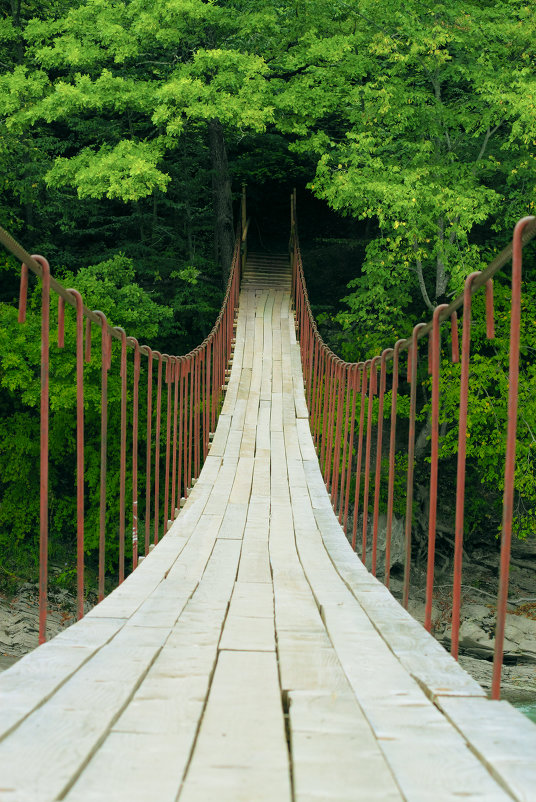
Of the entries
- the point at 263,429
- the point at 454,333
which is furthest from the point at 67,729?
the point at 263,429

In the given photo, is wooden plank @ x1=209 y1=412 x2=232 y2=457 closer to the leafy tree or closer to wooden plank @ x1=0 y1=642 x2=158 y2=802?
the leafy tree

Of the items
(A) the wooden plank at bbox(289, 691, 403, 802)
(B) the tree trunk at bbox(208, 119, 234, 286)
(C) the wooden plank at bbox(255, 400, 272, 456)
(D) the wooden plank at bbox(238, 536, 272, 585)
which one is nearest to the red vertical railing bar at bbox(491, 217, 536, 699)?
(A) the wooden plank at bbox(289, 691, 403, 802)

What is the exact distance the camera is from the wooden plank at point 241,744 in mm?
1068

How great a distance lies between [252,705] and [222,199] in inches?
475

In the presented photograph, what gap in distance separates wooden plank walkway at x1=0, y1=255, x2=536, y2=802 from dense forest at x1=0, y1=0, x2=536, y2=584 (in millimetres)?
7600

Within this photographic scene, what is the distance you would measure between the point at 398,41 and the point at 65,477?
323 inches

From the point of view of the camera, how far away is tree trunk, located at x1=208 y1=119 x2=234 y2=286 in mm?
12719

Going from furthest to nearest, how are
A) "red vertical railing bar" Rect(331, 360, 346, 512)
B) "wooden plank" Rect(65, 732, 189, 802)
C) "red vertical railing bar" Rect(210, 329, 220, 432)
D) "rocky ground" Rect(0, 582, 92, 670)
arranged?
1. "rocky ground" Rect(0, 582, 92, 670)
2. "red vertical railing bar" Rect(210, 329, 220, 432)
3. "red vertical railing bar" Rect(331, 360, 346, 512)
4. "wooden plank" Rect(65, 732, 189, 802)

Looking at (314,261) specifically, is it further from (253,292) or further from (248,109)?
(248,109)

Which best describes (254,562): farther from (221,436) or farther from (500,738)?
(221,436)

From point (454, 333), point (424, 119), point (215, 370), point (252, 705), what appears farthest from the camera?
point (424, 119)

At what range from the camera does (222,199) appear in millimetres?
12852

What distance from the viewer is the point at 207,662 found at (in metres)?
1.68

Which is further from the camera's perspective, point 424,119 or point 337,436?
point 424,119
